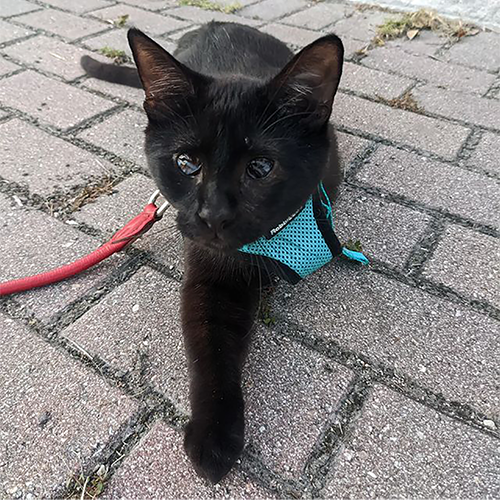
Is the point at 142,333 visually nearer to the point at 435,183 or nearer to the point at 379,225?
the point at 379,225

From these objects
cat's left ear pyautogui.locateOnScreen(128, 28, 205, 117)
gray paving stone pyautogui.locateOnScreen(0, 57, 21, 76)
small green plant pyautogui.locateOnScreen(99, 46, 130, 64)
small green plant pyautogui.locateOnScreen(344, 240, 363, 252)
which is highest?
cat's left ear pyautogui.locateOnScreen(128, 28, 205, 117)

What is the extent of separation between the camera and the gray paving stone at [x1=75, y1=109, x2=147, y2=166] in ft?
6.59

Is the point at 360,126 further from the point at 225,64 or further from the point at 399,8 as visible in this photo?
the point at 399,8

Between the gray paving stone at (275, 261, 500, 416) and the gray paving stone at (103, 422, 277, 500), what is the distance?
18.3 inches

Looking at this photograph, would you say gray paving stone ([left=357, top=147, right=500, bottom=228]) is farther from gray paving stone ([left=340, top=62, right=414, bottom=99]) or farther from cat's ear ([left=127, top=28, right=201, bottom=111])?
cat's ear ([left=127, top=28, right=201, bottom=111])

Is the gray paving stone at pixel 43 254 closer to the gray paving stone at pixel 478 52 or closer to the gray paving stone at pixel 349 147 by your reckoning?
the gray paving stone at pixel 349 147

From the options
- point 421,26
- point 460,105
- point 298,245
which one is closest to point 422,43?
point 421,26

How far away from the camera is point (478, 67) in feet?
8.81

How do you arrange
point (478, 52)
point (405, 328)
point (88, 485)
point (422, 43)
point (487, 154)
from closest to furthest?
point (88, 485), point (405, 328), point (487, 154), point (478, 52), point (422, 43)

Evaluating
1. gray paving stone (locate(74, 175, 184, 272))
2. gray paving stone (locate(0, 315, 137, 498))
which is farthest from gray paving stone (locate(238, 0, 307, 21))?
gray paving stone (locate(0, 315, 137, 498))

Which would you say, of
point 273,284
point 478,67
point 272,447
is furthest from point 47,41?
point 272,447

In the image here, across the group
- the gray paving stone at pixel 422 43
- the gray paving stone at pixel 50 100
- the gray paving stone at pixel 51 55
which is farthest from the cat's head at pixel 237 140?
the gray paving stone at pixel 422 43

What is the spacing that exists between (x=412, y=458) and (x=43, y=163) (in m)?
1.70

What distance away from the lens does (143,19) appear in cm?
323
